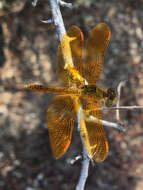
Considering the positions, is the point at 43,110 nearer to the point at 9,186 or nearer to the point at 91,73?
the point at 9,186

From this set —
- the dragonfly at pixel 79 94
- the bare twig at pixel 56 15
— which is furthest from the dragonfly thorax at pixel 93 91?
the bare twig at pixel 56 15

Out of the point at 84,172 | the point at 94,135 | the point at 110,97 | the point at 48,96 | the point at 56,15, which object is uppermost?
the point at 56,15

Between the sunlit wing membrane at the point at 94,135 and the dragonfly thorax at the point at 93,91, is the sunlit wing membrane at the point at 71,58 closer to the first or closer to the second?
the dragonfly thorax at the point at 93,91

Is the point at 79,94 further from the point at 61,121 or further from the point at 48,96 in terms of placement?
the point at 48,96

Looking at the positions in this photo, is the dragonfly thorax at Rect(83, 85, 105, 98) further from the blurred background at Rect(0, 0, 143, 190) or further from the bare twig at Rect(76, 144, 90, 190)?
the blurred background at Rect(0, 0, 143, 190)

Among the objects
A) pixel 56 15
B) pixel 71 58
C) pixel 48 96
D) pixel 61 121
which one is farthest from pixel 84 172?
pixel 48 96

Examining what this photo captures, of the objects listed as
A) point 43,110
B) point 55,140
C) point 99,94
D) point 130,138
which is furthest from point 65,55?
point 130,138

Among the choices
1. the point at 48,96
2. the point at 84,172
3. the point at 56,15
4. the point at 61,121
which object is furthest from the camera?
the point at 48,96
